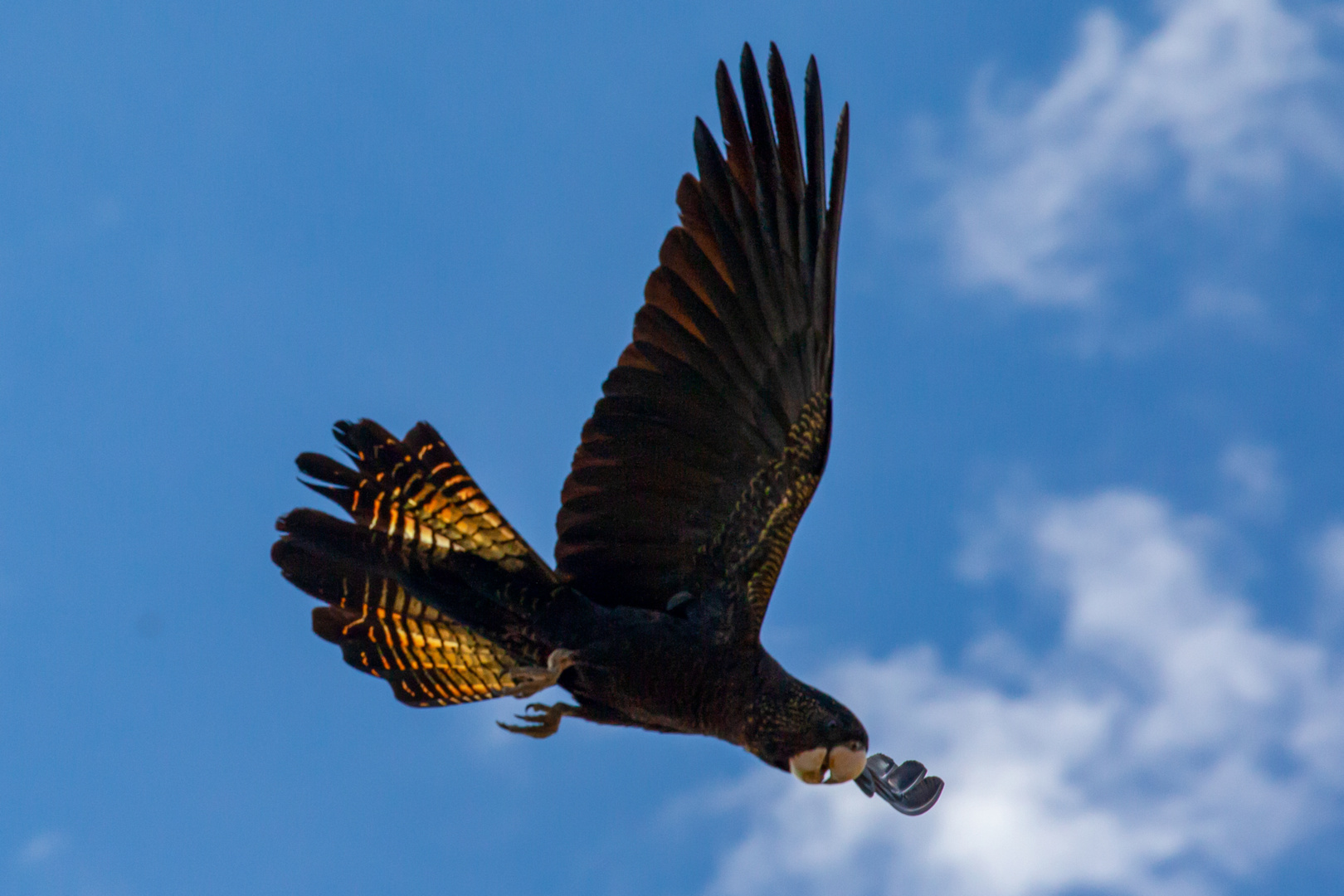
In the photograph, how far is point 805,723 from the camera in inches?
330

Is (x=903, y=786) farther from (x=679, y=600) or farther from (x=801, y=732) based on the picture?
(x=679, y=600)

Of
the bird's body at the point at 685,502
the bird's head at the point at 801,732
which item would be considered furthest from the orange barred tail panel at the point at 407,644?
the bird's head at the point at 801,732

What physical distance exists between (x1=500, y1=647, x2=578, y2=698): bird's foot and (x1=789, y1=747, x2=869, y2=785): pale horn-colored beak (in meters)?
1.34

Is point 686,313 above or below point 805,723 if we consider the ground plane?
above

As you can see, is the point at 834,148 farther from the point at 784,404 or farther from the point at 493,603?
the point at 493,603

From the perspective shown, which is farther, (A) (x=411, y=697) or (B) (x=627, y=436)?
(A) (x=411, y=697)

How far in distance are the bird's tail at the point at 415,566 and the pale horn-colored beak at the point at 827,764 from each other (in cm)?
153

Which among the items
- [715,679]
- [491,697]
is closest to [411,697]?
[491,697]

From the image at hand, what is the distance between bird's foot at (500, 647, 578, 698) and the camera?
8312 millimetres

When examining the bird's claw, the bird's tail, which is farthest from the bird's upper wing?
the bird's claw

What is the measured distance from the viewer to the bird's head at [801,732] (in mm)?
8383

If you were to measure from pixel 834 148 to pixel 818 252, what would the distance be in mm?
551

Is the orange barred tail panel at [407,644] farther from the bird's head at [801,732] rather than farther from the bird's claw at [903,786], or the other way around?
the bird's claw at [903,786]

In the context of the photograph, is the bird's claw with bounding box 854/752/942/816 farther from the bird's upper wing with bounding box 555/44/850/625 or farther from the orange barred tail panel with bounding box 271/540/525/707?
the orange barred tail panel with bounding box 271/540/525/707
